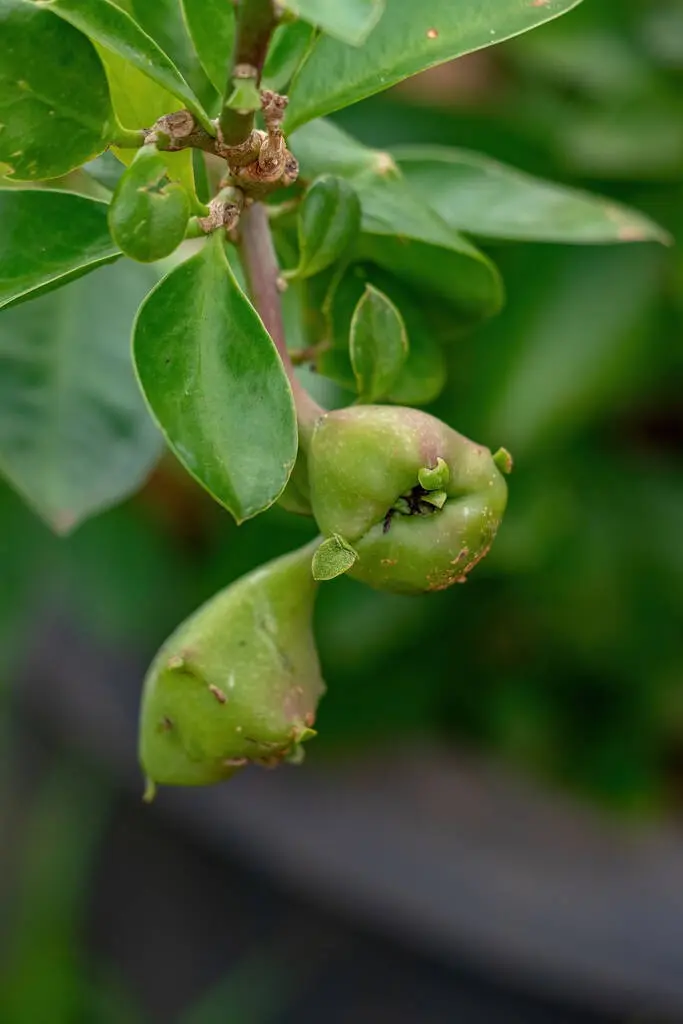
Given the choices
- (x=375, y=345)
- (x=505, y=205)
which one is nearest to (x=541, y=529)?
(x=505, y=205)

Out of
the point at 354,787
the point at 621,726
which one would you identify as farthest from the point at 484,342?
the point at 354,787

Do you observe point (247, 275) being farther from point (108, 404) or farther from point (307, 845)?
point (307, 845)

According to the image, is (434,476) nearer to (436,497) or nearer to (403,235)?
(436,497)

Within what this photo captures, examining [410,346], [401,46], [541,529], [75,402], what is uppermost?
[401,46]

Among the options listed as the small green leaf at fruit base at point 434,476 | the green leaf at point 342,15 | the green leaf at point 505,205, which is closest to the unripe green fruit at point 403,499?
the small green leaf at fruit base at point 434,476

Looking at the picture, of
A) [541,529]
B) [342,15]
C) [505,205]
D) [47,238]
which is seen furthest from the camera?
[541,529]

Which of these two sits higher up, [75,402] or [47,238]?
[47,238]
